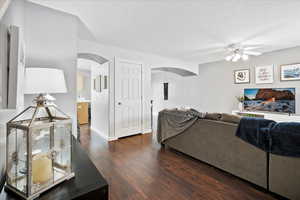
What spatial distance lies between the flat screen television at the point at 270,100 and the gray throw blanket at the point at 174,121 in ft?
9.98

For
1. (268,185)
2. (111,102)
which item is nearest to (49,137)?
(268,185)

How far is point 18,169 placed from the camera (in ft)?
2.25

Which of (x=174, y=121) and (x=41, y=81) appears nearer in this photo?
(x=41, y=81)

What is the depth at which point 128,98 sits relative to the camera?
13.3ft

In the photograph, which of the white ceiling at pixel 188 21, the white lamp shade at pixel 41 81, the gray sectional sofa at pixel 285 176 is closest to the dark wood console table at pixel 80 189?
the white lamp shade at pixel 41 81

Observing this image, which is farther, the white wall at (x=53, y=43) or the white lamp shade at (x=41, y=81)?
the white wall at (x=53, y=43)

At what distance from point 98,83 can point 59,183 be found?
3898mm

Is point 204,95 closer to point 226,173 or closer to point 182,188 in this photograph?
point 226,173

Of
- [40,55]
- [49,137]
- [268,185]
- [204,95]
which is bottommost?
[268,185]

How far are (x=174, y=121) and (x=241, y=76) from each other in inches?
137

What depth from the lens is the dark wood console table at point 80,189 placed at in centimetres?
65

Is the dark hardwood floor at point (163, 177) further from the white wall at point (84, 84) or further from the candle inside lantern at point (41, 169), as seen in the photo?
the white wall at point (84, 84)

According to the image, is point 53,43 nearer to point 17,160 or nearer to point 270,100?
point 17,160

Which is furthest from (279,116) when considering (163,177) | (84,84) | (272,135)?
(84,84)
